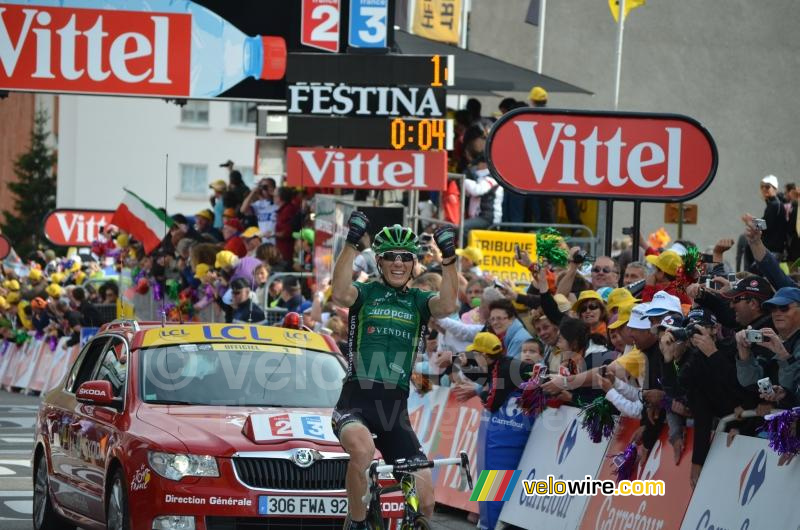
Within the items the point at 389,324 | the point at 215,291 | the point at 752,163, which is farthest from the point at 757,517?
the point at 752,163

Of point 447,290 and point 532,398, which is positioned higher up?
point 447,290

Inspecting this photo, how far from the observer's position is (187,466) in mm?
9242

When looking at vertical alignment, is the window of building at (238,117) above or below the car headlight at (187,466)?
above

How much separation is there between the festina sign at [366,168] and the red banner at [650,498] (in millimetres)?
8282

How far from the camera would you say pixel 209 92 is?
2389 centimetres

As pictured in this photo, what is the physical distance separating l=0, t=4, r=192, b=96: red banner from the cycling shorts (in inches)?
616

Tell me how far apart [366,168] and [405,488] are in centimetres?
1095

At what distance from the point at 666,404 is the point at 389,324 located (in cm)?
205

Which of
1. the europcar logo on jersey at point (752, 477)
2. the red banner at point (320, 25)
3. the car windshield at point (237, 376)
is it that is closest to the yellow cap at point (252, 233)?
the red banner at point (320, 25)

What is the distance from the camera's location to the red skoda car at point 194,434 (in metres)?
9.22

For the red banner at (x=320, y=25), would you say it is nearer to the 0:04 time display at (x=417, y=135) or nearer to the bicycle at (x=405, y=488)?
the 0:04 time display at (x=417, y=135)

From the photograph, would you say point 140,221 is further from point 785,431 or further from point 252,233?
point 785,431

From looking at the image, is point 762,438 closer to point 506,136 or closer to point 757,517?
point 757,517

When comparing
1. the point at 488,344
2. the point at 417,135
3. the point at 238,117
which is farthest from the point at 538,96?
the point at 238,117
